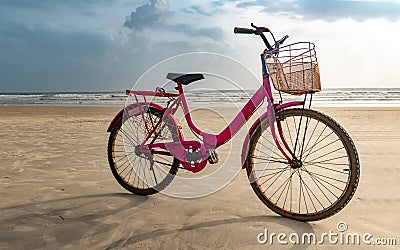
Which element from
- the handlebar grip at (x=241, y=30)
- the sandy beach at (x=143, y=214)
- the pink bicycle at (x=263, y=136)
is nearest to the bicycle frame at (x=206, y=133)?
the pink bicycle at (x=263, y=136)

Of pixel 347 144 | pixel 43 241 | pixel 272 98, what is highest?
pixel 272 98

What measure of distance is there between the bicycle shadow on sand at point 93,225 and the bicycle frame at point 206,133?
540mm

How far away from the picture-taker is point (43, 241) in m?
3.25

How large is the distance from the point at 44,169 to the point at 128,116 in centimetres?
192

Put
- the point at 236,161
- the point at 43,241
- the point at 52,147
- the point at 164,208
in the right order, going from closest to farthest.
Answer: the point at 43,241 < the point at 164,208 < the point at 236,161 < the point at 52,147

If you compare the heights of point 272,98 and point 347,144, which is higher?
point 272,98

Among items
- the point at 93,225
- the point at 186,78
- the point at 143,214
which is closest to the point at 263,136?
the point at 186,78

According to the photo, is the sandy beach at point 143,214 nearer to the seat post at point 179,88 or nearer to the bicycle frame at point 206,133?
the bicycle frame at point 206,133

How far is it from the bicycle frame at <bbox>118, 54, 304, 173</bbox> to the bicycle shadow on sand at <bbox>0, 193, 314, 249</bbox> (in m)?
0.54

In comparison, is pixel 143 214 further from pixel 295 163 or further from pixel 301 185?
pixel 301 185

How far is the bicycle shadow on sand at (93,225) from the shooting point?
3.26 meters

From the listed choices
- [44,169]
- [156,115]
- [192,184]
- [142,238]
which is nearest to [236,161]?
[192,184]

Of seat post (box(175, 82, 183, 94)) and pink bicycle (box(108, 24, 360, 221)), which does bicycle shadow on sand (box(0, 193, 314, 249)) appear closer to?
pink bicycle (box(108, 24, 360, 221))

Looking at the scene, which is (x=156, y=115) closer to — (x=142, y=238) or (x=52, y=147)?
(x=142, y=238)
